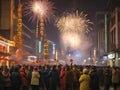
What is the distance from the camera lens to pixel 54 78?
73.2 ft

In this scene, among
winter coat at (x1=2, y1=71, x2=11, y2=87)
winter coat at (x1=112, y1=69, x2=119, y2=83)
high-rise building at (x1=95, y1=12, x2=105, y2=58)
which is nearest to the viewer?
winter coat at (x1=2, y1=71, x2=11, y2=87)

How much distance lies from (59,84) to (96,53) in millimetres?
125409

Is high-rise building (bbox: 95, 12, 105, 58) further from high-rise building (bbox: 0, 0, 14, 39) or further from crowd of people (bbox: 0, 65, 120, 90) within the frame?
crowd of people (bbox: 0, 65, 120, 90)

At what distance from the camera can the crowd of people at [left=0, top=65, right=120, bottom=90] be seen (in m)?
18.6

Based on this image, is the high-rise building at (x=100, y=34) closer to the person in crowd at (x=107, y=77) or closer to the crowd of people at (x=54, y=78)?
the person in crowd at (x=107, y=77)

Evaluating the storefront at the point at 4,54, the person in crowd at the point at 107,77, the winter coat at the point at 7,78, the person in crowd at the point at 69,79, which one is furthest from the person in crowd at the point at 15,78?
the storefront at the point at 4,54

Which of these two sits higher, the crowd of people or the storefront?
the storefront

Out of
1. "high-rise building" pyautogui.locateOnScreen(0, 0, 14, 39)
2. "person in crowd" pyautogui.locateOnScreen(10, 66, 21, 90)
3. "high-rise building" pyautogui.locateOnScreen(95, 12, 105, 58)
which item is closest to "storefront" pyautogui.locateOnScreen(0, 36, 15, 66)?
"high-rise building" pyautogui.locateOnScreen(0, 0, 14, 39)

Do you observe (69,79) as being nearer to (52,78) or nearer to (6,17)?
(52,78)

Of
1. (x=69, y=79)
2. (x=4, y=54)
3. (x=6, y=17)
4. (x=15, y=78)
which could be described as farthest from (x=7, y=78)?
(x=6, y=17)

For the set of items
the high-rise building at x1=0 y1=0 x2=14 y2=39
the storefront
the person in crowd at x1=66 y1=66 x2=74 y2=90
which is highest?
the high-rise building at x1=0 y1=0 x2=14 y2=39

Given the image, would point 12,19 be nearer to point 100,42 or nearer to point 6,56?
point 6,56

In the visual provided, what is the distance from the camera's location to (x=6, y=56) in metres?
52.6

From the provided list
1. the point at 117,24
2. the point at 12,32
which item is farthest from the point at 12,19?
the point at 117,24
